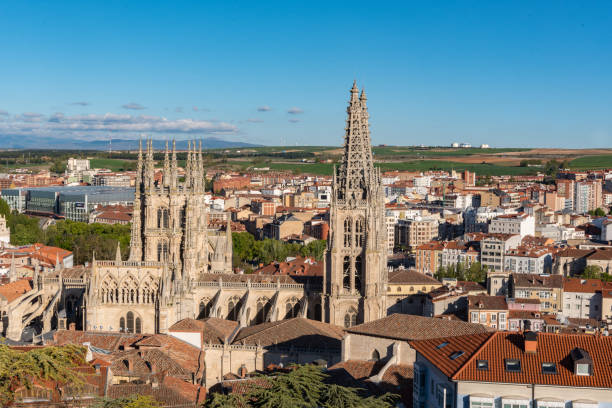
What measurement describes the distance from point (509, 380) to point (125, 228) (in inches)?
4231

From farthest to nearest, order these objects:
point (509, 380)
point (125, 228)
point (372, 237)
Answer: point (125, 228) → point (372, 237) → point (509, 380)

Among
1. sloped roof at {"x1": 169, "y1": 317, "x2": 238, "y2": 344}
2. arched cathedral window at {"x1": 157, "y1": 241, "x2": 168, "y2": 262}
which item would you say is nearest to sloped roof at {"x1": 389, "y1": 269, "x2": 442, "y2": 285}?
arched cathedral window at {"x1": 157, "y1": 241, "x2": 168, "y2": 262}

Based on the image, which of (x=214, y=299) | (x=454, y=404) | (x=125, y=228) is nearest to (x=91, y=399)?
(x=454, y=404)

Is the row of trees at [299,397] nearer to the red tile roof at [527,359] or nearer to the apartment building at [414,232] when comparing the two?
the red tile roof at [527,359]

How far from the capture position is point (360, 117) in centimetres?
5928

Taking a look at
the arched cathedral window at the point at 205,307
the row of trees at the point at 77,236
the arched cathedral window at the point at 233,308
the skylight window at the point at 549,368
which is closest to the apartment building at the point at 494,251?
the row of trees at the point at 77,236

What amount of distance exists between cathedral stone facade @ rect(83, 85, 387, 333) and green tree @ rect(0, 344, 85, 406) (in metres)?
23.7

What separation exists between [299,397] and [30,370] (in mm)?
9836

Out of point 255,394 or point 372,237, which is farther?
point 372,237

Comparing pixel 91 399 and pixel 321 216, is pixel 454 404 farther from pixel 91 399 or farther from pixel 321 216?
pixel 321 216

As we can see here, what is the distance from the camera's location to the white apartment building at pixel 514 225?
14900 cm

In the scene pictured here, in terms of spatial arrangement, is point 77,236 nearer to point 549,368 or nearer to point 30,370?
point 30,370

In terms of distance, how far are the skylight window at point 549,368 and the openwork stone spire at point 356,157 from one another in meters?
30.0

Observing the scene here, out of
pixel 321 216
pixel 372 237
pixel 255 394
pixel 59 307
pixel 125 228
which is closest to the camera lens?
pixel 255 394
